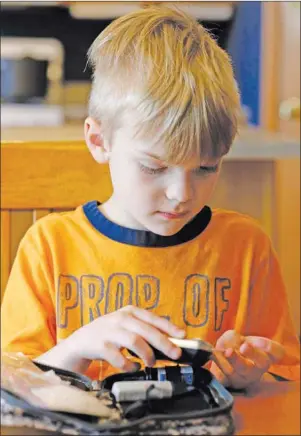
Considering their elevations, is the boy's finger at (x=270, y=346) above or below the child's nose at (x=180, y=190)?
below

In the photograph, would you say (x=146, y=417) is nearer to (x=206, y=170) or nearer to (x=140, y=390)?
(x=140, y=390)

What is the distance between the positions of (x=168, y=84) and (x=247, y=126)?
0.38 meters

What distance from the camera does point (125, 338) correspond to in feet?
1.60

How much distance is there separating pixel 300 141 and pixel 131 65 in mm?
337

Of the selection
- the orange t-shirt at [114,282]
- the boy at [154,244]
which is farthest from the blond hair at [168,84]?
the orange t-shirt at [114,282]

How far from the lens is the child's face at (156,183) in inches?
22.0

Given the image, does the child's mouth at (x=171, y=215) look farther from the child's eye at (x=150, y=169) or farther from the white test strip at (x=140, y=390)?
the white test strip at (x=140, y=390)

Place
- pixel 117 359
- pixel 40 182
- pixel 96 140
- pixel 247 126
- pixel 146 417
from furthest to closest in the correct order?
1. pixel 247 126
2. pixel 40 182
3. pixel 96 140
4. pixel 117 359
5. pixel 146 417

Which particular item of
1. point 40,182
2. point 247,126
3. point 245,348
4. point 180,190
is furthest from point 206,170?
point 247,126

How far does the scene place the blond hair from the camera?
542 millimetres

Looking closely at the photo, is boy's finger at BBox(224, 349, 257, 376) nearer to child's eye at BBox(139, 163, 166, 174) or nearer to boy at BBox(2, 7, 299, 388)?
boy at BBox(2, 7, 299, 388)

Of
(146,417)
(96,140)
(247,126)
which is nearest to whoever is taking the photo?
(146,417)

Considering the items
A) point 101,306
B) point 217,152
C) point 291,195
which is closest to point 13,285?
point 101,306

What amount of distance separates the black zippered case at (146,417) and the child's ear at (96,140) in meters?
0.22
